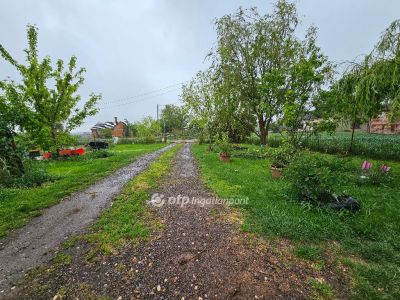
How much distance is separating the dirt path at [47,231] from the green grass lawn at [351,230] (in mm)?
3290

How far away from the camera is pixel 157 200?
5.39m

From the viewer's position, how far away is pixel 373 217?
12.9ft

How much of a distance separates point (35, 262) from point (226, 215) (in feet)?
10.7

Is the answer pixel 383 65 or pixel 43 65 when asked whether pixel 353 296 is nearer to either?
pixel 383 65

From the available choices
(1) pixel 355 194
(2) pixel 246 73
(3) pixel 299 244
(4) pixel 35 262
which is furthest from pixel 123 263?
(2) pixel 246 73

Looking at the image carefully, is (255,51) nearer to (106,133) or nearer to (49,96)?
(49,96)

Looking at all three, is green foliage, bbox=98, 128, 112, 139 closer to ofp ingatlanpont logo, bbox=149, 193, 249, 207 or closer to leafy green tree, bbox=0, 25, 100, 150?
leafy green tree, bbox=0, 25, 100, 150

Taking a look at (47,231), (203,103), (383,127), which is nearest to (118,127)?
(203,103)

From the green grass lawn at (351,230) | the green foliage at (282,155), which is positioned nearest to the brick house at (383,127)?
the green foliage at (282,155)

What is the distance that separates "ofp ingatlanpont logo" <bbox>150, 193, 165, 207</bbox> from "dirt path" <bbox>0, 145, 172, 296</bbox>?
1.17m

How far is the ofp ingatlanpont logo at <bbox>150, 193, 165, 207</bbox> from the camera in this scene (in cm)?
511

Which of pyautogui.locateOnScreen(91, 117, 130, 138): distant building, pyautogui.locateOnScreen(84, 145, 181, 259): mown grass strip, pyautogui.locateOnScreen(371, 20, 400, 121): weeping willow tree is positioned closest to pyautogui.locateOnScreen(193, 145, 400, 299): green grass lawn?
pyautogui.locateOnScreen(84, 145, 181, 259): mown grass strip

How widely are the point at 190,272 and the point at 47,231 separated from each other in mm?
3070

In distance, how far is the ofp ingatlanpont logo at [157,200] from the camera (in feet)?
16.8
